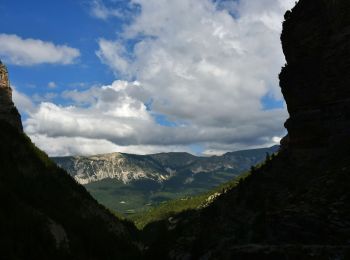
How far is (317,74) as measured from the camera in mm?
48062

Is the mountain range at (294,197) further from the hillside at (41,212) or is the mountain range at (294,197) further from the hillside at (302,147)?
the hillside at (41,212)

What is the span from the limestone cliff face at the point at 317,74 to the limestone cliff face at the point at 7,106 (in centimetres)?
13267

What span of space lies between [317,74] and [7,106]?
469 ft

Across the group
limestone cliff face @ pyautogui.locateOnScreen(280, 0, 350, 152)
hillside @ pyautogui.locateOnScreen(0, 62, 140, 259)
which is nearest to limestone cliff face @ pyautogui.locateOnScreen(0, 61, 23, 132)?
hillside @ pyautogui.locateOnScreen(0, 62, 140, 259)

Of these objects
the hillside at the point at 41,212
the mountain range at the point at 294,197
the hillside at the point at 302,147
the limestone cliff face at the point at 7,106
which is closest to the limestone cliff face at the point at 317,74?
the hillside at the point at 302,147

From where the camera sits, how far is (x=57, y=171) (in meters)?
165

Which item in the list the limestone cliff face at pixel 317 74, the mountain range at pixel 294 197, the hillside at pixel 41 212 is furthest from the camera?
the hillside at pixel 41 212

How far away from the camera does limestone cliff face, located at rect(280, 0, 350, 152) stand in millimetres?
44531

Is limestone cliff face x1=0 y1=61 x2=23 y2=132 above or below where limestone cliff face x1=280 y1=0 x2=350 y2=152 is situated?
above

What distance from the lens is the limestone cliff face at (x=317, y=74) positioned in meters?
44.5

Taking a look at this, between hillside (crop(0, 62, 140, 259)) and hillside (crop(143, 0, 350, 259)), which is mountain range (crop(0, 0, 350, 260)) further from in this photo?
hillside (crop(0, 62, 140, 259))

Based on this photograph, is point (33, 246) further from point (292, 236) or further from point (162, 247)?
point (292, 236)

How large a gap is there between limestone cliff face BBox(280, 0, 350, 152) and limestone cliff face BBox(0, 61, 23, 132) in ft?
435

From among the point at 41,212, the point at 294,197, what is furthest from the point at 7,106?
the point at 294,197
